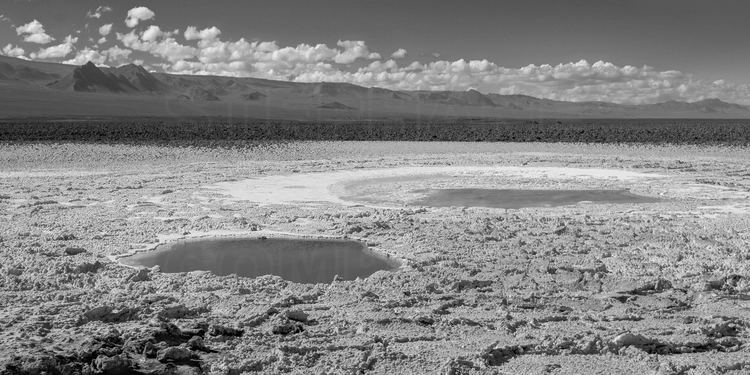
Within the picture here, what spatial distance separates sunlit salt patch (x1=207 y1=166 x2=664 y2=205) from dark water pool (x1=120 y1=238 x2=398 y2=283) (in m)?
3.25

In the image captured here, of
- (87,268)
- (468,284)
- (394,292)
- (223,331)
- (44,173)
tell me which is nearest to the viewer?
(223,331)

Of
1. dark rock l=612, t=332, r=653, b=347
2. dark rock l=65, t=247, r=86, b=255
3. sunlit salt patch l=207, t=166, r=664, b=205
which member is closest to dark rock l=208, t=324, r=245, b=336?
dark rock l=612, t=332, r=653, b=347

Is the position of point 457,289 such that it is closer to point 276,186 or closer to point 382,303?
point 382,303

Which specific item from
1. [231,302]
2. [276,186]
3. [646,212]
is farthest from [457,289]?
[276,186]

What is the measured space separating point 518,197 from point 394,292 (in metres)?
6.92

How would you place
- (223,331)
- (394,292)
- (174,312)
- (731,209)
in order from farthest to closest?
1. (731,209)
2. (394,292)
3. (174,312)
4. (223,331)

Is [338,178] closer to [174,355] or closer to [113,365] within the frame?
[174,355]

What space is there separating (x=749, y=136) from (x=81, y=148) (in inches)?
1257

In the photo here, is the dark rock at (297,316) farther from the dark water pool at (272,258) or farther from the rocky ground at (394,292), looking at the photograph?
the dark water pool at (272,258)

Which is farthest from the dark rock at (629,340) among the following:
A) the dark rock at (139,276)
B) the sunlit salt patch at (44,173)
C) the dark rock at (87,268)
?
the sunlit salt patch at (44,173)

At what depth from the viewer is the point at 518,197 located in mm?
12867

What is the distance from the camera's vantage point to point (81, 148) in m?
25.8

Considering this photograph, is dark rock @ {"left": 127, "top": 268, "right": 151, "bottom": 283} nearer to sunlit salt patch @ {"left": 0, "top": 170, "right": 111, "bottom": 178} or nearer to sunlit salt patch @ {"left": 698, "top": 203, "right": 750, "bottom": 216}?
sunlit salt patch @ {"left": 698, "top": 203, "right": 750, "bottom": 216}

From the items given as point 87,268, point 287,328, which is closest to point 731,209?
point 287,328
